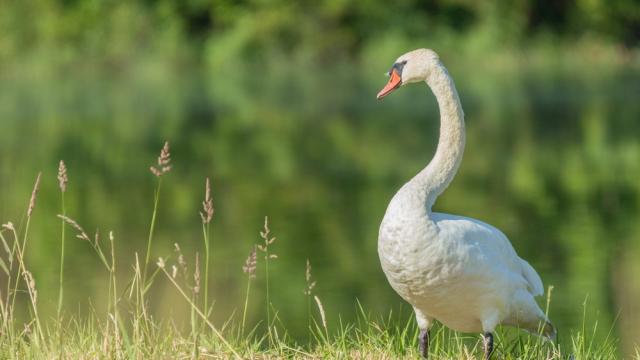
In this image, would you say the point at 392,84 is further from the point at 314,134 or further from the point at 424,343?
the point at 314,134

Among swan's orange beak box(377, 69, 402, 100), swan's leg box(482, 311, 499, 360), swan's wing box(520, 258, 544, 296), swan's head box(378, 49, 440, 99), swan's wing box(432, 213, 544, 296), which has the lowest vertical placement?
swan's leg box(482, 311, 499, 360)

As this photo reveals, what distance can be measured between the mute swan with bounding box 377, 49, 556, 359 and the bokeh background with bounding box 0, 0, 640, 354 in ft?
11.7

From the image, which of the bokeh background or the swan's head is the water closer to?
the bokeh background

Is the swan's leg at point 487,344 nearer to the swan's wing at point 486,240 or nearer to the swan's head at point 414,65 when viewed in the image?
the swan's wing at point 486,240

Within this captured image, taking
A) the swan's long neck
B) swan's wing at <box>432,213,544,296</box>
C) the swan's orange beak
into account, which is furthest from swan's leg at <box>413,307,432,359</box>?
the swan's orange beak

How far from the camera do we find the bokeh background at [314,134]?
12578mm

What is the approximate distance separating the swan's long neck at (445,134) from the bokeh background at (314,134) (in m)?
3.61

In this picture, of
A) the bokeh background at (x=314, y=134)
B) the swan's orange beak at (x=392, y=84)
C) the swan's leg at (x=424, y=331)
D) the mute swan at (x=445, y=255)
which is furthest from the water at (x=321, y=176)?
the swan's orange beak at (x=392, y=84)

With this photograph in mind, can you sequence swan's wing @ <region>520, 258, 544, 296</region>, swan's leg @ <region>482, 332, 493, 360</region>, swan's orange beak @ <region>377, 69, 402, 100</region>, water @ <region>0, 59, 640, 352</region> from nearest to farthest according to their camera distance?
swan's orange beak @ <region>377, 69, 402, 100</region>
swan's leg @ <region>482, 332, 493, 360</region>
swan's wing @ <region>520, 258, 544, 296</region>
water @ <region>0, 59, 640, 352</region>

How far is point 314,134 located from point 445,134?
720 inches

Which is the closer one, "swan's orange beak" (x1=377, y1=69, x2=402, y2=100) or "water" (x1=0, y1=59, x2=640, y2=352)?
"swan's orange beak" (x1=377, y1=69, x2=402, y2=100)

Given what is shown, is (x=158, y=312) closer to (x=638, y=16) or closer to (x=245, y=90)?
(x=245, y=90)

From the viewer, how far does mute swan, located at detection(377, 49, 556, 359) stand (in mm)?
4613

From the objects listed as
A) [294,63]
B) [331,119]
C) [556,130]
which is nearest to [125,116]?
[331,119]
